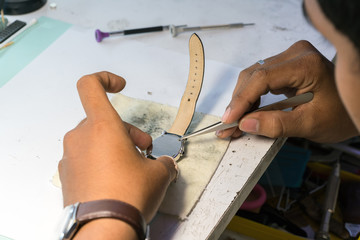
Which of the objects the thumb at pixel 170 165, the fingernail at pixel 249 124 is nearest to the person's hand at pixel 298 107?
the fingernail at pixel 249 124

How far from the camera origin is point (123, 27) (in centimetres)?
109

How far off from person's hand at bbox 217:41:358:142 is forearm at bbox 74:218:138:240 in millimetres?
301

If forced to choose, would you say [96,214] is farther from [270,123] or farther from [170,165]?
[270,123]

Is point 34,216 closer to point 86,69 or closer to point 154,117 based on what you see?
point 154,117

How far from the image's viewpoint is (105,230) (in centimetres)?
50

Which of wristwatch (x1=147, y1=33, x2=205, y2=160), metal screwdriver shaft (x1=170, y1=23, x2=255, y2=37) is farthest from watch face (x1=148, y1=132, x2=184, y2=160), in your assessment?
metal screwdriver shaft (x1=170, y1=23, x2=255, y2=37)

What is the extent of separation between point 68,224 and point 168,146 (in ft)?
0.89

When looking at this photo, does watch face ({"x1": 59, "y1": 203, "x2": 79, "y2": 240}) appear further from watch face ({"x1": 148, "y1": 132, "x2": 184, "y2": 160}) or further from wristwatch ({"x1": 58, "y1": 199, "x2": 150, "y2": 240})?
watch face ({"x1": 148, "y1": 132, "x2": 184, "y2": 160})

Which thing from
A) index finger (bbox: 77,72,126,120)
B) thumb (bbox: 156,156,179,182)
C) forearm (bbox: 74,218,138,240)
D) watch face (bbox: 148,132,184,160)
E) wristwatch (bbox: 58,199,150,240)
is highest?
index finger (bbox: 77,72,126,120)

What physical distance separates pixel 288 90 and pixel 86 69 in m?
0.50

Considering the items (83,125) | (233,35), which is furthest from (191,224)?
(233,35)

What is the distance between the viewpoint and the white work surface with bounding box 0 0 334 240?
0.63 m

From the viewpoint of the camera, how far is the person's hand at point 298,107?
2.35ft

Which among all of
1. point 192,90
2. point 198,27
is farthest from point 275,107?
point 198,27
